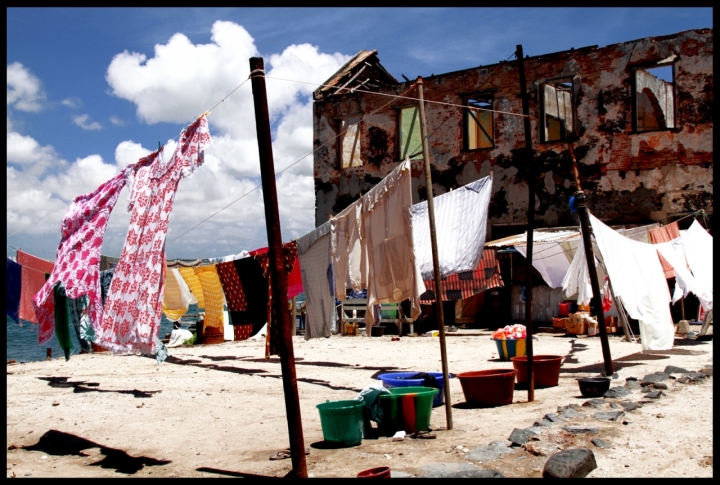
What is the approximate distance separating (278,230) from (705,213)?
16.2 meters

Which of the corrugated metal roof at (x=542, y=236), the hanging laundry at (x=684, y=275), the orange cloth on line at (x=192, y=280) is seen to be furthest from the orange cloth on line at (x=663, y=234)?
the orange cloth on line at (x=192, y=280)

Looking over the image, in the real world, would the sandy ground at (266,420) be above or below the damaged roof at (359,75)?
below

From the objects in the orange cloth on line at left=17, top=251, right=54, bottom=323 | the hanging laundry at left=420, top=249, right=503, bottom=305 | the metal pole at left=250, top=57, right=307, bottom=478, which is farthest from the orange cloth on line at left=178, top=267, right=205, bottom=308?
the metal pole at left=250, top=57, right=307, bottom=478

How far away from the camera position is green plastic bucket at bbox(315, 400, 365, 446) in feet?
21.1

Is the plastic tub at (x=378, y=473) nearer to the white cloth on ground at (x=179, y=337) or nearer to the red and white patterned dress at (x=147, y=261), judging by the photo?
the red and white patterned dress at (x=147, y=261)

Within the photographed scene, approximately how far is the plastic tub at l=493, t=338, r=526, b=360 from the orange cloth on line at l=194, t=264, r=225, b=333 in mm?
5565

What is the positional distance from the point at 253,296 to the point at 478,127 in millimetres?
12442

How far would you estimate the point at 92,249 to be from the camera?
862cm

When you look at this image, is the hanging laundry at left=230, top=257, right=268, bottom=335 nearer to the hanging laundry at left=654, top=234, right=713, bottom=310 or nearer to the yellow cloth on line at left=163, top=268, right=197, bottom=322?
the yellow cloth on line at left=163, top=268, right=197, bottom=322

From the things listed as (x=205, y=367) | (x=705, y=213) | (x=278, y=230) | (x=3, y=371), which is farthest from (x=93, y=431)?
(x=705, y=213)

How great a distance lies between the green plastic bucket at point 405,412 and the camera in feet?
22.4

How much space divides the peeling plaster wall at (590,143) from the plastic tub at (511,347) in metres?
7.39

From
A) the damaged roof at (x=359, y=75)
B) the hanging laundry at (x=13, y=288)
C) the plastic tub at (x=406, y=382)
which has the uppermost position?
the damaged roof at (x=359, y=75)

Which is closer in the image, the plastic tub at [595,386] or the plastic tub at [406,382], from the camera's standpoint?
the plastic tub at [406,382]
